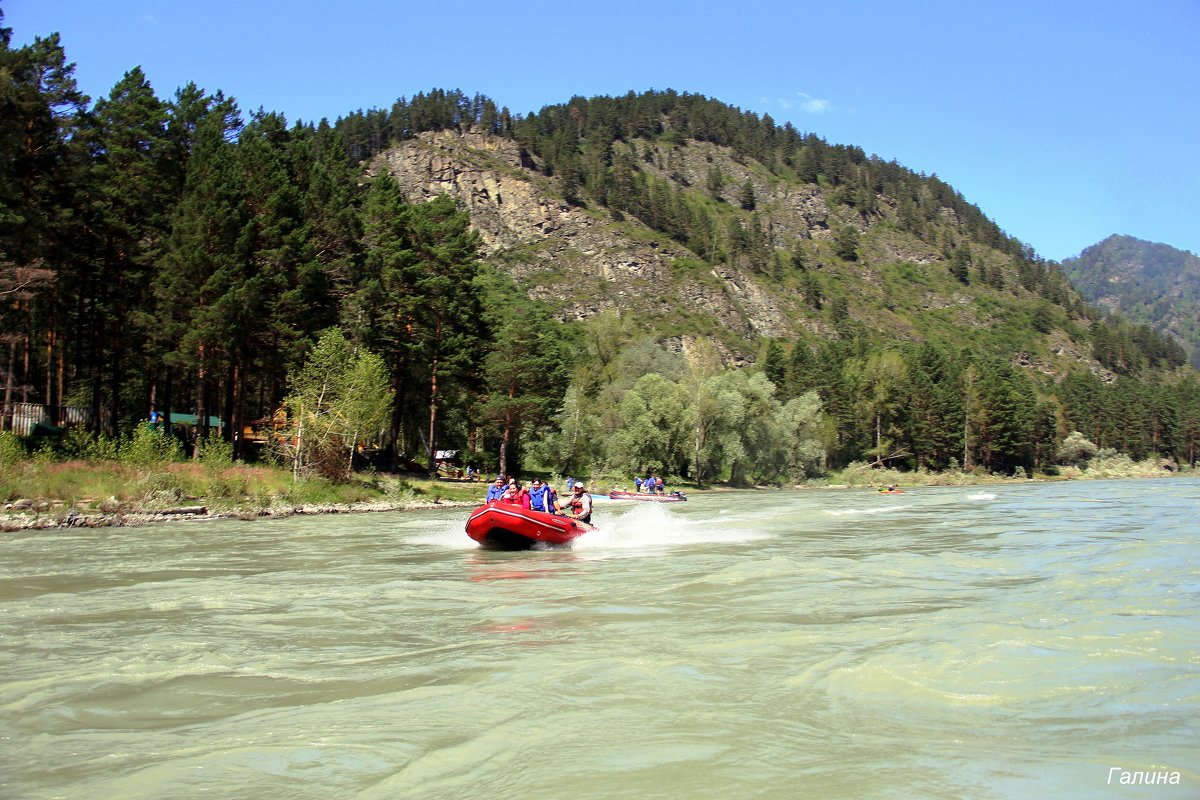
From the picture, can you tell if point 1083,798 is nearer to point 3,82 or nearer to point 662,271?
point 3,82

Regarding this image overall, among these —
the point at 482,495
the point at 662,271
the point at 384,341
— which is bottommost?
the point at 482,495

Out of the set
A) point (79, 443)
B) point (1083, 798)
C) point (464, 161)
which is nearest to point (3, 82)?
point (79, 443)

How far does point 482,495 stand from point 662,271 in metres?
122

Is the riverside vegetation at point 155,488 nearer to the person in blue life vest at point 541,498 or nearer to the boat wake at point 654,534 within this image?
the boat wake at point 654,534

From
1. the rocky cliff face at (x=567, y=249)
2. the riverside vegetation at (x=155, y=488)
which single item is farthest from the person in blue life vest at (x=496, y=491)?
the rocky cliff face at (x=567, y=249)

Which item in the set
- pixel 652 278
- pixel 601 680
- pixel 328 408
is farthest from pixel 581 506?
pixel 652 278

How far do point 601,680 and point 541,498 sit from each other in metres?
15.3

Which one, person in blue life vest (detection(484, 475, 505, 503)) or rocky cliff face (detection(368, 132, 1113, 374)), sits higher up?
rocky cliff face (detection(368, 132, 1113, 374))

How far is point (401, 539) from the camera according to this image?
23.9 m

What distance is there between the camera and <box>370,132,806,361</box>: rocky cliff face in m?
154

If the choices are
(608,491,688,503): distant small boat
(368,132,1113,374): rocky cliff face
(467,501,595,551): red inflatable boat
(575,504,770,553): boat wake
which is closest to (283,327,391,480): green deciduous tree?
(575,504,770,553): boat wake

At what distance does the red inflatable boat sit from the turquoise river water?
368 cm

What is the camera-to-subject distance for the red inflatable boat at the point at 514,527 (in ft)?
68.4

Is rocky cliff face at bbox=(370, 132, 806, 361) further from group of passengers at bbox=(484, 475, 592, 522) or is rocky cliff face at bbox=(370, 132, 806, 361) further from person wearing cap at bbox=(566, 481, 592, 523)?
group of passengers at bbox=(484, 475, 592, 522)
